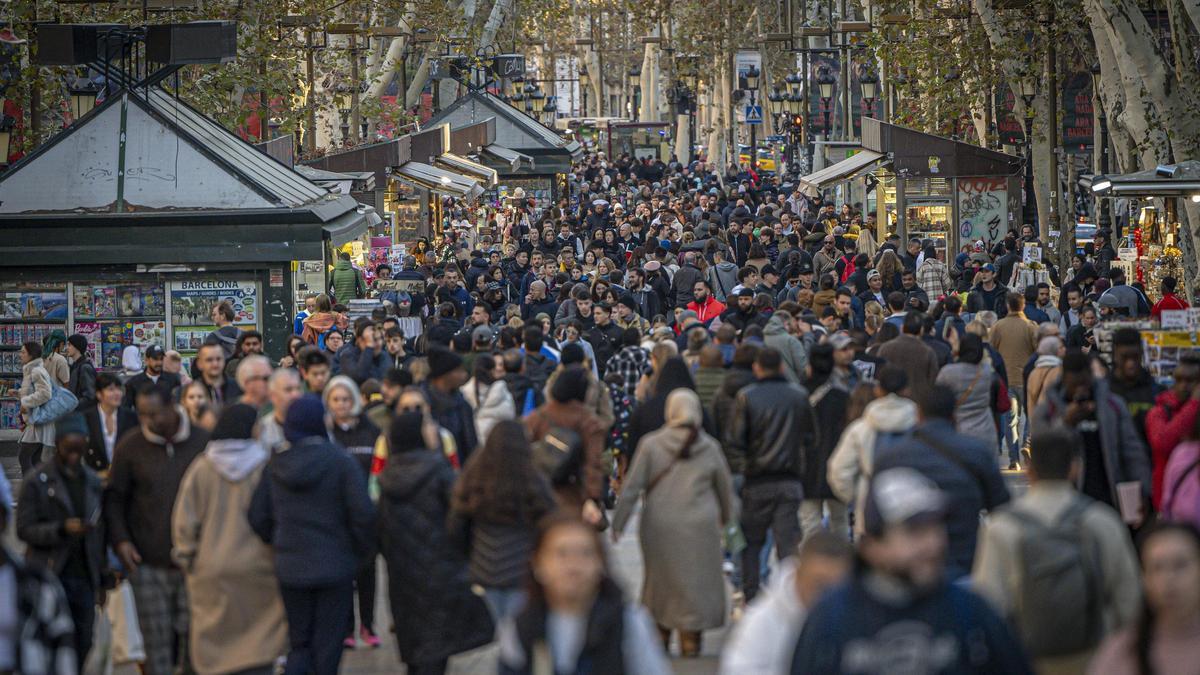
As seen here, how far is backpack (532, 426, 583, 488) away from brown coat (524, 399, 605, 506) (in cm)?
25

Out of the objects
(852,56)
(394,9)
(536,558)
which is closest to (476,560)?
(536,558)

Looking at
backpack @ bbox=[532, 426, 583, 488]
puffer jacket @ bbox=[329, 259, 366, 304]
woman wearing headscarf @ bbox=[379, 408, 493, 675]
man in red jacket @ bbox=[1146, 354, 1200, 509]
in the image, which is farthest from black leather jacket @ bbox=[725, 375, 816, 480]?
puffer jacket @ bbox=[329, 259, 366, 304]

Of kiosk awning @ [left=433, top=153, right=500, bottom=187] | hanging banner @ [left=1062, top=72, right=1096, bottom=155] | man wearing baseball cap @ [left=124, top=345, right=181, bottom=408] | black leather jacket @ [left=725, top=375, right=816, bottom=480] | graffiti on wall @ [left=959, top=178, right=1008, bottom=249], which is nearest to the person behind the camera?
black leather jacket @ [left=725, top=375, right=816, bottom=480]

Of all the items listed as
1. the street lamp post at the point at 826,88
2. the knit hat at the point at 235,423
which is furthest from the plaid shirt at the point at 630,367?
the street lamp post at the point at 826,88

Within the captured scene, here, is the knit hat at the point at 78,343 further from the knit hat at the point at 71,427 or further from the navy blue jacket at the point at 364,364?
the knit hat at the point at 71,427

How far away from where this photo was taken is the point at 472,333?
14.5 meters

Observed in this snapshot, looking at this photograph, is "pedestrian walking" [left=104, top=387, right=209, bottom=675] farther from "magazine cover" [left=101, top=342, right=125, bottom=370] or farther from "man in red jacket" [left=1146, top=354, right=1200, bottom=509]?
"magazine cover" [left=101, top=342, right=125, bottom=370]

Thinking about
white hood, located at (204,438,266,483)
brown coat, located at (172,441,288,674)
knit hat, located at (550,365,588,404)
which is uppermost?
knit hat, located at (550,365,588,404)

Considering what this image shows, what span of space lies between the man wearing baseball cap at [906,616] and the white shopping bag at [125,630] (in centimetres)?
494

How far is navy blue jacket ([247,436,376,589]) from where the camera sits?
8.18m

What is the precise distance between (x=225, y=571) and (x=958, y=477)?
3.09 m

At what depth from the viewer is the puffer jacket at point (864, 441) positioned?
9.23 m

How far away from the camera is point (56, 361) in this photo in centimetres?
1561

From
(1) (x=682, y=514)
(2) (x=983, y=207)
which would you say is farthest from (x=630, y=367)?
(2) (x=983, y=207)
